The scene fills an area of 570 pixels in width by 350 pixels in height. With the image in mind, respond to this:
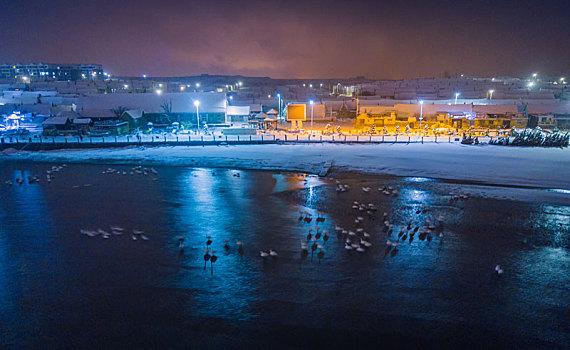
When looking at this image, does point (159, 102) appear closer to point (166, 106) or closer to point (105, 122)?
point (166, 106)

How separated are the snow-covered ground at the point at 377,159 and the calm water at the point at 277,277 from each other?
4555 millimetres

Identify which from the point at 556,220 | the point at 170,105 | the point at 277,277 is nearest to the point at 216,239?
the point at 277,277

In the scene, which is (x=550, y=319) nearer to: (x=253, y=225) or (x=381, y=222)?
(x=381, y=222)

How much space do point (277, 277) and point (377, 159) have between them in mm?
15724

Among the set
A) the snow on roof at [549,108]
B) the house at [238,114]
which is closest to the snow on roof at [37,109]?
the house at [238,114]

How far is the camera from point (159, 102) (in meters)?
38.0

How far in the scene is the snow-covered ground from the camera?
65.3ft

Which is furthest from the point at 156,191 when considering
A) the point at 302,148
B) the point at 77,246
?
the point at 302,148

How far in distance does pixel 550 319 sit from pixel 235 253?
7.87m

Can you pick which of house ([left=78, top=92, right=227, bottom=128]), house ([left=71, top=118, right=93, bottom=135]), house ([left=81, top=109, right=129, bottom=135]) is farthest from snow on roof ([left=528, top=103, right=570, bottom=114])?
house ([left=71, top=118, right=93, bottom=135])

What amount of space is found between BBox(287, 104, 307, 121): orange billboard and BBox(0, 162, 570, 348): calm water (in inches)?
1104

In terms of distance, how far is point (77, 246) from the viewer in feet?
38.2

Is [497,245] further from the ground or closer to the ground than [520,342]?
further from the ground

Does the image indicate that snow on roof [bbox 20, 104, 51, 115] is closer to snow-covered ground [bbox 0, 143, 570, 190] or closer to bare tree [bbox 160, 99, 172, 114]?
bare tree [bbox 160, 99, 172, 114]
